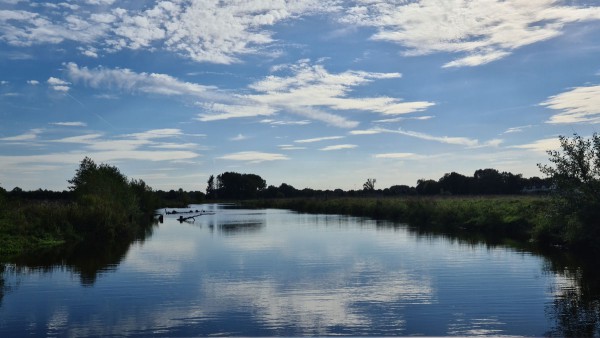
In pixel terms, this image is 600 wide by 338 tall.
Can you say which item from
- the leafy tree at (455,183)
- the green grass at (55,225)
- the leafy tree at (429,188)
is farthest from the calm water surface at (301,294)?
the leafy tree at (429,188)

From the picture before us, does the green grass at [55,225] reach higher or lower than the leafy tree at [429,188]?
lower

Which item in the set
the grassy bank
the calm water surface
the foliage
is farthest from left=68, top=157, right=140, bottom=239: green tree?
the grassy bank

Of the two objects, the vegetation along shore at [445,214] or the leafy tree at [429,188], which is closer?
the vegetation along shore at [445,214]

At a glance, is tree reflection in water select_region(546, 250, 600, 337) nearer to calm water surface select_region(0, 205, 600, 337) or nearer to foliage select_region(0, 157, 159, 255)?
calm water surface select_region(0, 205, 600, 337)

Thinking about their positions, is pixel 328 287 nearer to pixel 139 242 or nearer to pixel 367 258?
pixel 367 258

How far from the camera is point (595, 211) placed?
28.8 meters

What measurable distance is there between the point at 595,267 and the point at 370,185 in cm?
16744

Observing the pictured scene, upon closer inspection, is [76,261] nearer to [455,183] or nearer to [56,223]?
[56,223]

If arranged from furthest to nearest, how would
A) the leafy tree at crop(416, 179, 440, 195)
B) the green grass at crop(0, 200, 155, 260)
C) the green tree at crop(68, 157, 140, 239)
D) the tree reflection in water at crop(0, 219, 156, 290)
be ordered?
the leafy tree at crop(416, 179, 440, 195)
the green tree at crop(68, 157, 140, 239)
the green grass at crop(0, 200, 155, 260)
the tree reflection in water at crop(0, 219, 156, 290)

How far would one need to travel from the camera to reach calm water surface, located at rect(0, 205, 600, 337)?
52.6 feet

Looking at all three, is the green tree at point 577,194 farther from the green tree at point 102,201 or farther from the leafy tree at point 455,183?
the leafy tree at point 455,183

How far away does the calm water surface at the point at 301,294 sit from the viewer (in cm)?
1603

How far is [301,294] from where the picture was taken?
68.2 ft

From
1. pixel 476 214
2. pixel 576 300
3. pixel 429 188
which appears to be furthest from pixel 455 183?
pixel 576 300
